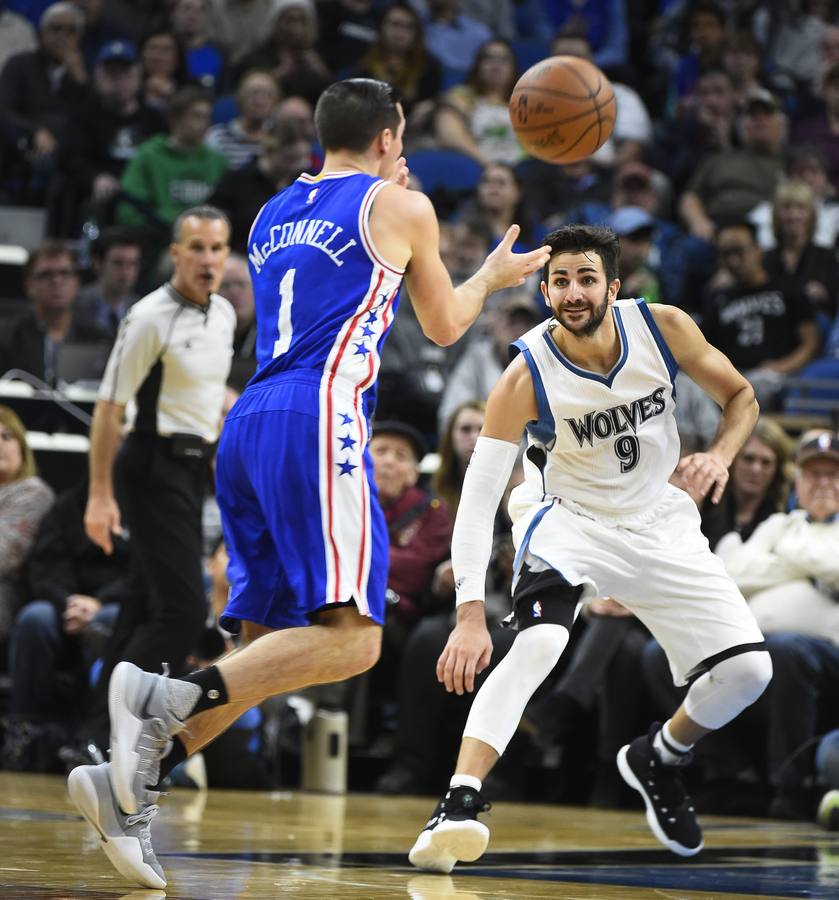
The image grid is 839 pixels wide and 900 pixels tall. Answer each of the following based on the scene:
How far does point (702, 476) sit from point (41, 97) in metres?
9.21

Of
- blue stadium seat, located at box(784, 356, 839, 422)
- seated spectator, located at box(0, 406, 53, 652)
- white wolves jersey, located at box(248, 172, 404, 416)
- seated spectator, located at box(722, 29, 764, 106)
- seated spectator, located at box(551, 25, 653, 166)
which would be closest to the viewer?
white wolves jersey, located at box(248, 172, 404, 416)

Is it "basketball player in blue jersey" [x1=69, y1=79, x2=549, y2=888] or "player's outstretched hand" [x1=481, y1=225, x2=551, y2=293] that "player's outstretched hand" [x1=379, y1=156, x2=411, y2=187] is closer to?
"basketball player in blue jersey" [x1=69, y1=79, x2=549, y2=888]

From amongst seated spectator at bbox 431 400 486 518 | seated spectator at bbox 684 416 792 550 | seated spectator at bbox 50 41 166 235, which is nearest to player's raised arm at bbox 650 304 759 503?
seated spectator at bbox 684 416 792 550

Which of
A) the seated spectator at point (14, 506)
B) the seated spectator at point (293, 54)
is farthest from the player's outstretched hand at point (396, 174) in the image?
the seated spectator at point (293, 54)

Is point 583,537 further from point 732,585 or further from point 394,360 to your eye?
point 394,360

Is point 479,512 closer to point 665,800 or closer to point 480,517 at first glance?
point 480,517

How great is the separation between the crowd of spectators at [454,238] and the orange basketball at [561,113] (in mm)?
2283

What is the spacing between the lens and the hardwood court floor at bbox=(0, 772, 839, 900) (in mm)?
3914

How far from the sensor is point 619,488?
203 inches

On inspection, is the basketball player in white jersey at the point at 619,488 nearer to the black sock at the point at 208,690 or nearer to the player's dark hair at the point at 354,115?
the player's dark hair at the point at 354,115

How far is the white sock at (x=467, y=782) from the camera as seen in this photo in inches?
175

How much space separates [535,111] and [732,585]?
6.29 feet

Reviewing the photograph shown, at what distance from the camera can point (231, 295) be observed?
Answer: 9.62 metres

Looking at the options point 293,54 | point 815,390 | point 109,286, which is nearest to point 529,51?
point 293,54
